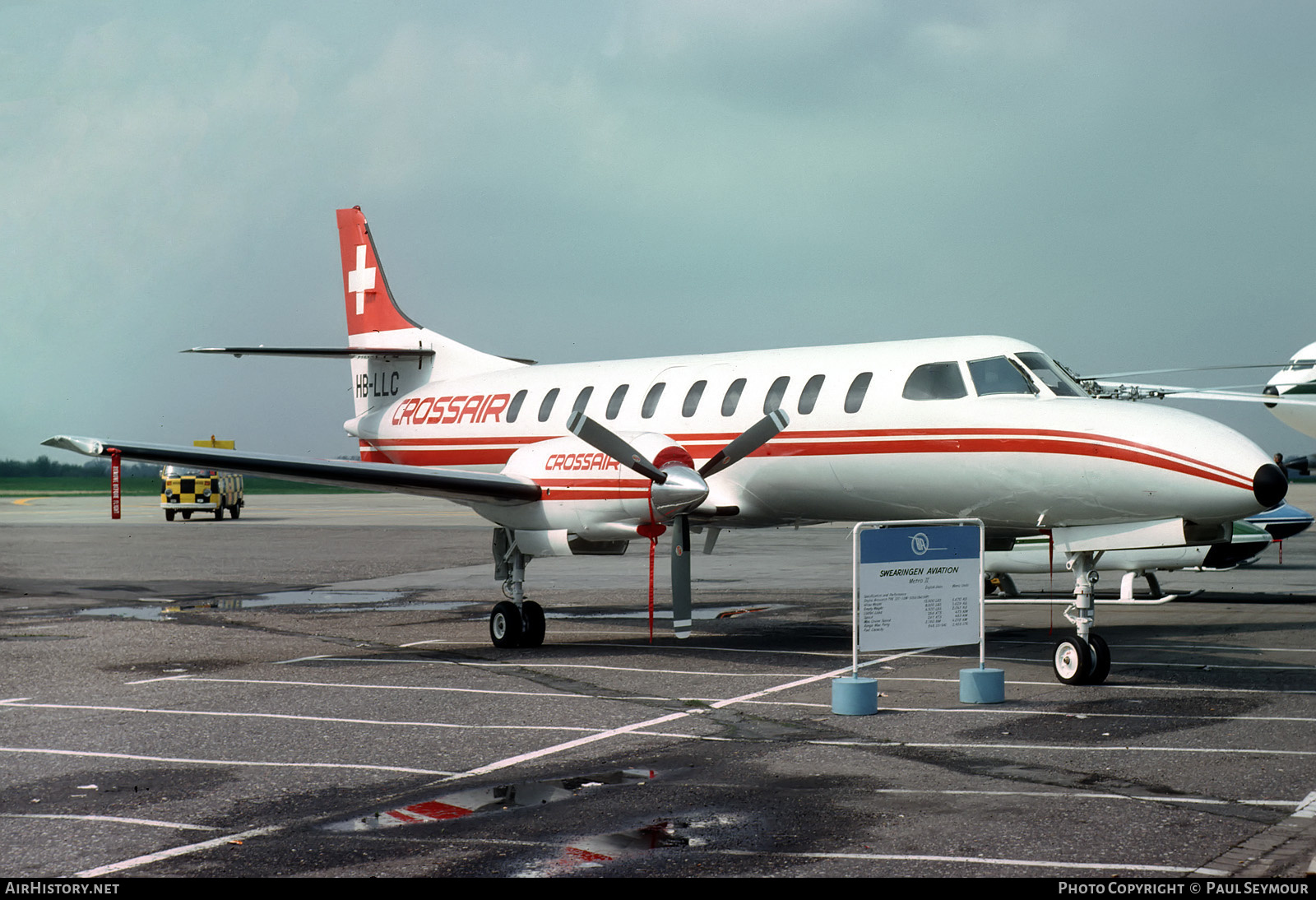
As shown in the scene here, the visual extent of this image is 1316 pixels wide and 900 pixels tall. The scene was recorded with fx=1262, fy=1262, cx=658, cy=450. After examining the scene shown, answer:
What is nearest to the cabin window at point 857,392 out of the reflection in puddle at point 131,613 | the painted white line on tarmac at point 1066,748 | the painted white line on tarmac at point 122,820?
the painted white line on tarmac at point 1066,748

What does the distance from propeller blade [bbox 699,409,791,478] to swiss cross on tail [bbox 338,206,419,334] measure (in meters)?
8.77

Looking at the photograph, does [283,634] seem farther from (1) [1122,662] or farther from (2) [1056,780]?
(2) [1056,780]

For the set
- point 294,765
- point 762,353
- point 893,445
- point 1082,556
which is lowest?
point 294,765

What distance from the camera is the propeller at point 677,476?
1318 centimetres

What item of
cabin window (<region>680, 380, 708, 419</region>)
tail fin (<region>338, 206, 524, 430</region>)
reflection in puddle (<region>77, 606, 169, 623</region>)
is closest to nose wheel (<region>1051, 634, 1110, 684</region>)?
cabin window (<region>680, 380, 708, 419</region>)

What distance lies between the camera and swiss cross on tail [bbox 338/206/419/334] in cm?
2094

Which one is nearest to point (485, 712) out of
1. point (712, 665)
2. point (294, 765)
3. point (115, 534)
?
point (294, 765)

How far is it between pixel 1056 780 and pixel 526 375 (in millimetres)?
11659

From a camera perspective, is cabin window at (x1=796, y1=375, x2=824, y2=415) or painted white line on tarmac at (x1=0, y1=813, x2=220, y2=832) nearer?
painted white line on tarmac at (x1=0, y1=813, x2=220, y2=832)

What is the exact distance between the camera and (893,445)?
13.4 m

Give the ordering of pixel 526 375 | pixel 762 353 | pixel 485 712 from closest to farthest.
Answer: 1. pixel 485 712
2. pixel 762 353
3. pixel 526 375

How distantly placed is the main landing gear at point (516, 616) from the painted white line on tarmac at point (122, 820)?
291 inches

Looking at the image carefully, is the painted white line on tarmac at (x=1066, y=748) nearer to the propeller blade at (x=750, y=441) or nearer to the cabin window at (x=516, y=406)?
the propeller blade at (x=750, y=441)

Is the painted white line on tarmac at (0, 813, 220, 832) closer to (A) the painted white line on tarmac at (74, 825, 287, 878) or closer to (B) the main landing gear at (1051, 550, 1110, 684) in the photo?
(A) the painted white line on tarmac at (74, 825, 287, 878)
